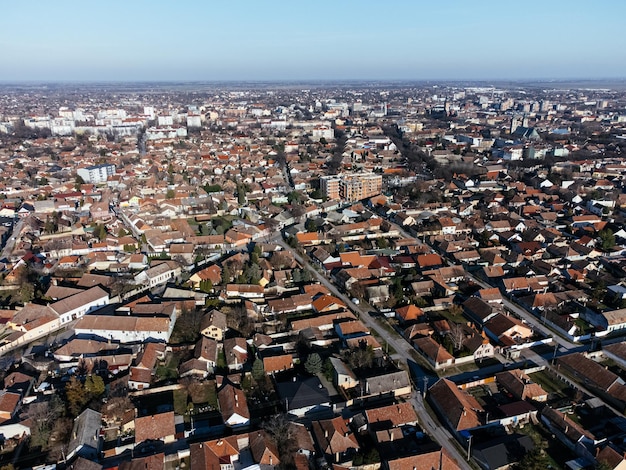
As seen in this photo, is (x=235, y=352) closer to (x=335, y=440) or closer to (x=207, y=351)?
(x=207, y=351)

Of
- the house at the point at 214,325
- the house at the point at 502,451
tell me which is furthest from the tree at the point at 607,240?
the house at the point at 214,325

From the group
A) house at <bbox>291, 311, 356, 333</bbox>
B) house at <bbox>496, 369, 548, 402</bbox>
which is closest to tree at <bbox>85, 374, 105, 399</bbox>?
house at <bbox>291, 311, 356, 333</bbox>

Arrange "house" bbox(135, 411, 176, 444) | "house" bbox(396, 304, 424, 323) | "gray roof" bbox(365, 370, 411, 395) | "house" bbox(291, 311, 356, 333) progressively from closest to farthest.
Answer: "house" bbox(135, 411, 176, 444), "gray roof" bbox(365, 370, 411, 395), "house" bbox(291, 311, 356, 333), "house" bbox(396, 304, 424, 323)

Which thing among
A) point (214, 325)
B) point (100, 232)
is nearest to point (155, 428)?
point (214, 325)

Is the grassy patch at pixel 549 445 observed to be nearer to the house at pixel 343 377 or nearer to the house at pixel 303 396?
the house at pixel 343 377

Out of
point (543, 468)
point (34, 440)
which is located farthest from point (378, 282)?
point (34, 440)

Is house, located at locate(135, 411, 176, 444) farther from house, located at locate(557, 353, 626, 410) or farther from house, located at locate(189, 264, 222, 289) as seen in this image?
house, located at locate(557, 353, 626, 410)

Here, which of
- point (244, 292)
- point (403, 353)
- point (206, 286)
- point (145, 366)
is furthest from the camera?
point (244, 292)
